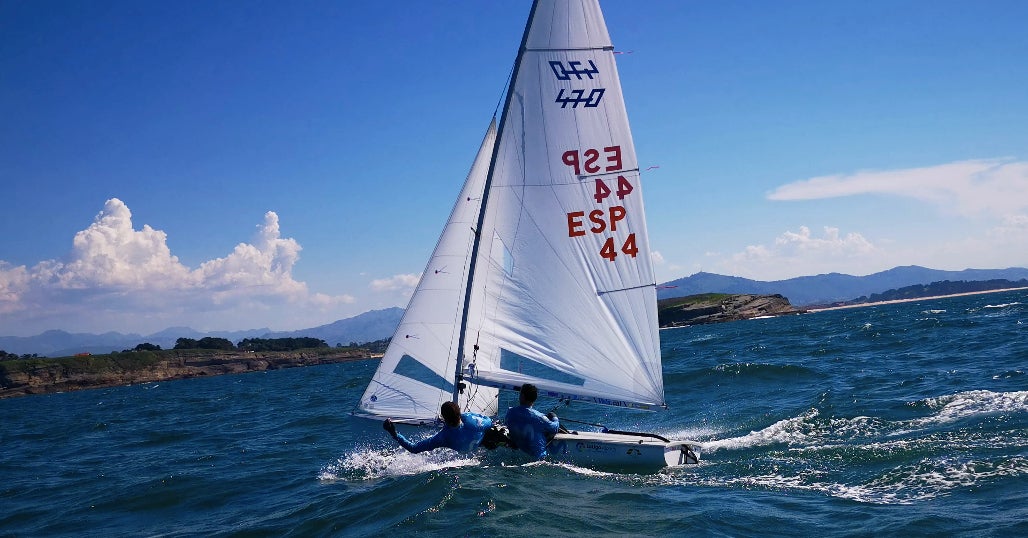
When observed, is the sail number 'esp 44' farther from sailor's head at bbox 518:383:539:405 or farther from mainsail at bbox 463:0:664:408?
sailor's head at bbox 518:383:539:405

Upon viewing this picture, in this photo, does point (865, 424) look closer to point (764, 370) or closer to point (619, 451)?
point (619, 451)

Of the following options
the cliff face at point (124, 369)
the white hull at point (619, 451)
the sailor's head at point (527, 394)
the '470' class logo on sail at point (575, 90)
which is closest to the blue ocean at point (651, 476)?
the white hull at point (619, 451)

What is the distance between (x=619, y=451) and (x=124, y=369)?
99.2 meters

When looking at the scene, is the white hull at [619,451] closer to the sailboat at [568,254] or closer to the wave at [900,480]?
the sailboat at [568,254]

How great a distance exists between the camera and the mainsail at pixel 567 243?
11565 mm

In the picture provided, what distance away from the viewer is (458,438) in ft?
38.8

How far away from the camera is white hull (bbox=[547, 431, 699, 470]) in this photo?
11562 millimetres

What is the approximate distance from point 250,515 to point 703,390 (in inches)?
628

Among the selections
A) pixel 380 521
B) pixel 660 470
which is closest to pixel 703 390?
pixel 660 470

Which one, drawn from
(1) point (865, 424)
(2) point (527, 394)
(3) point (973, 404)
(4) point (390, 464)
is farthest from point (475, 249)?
(3) point (973, 404)

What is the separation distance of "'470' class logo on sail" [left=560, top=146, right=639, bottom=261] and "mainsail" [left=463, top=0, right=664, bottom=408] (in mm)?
17

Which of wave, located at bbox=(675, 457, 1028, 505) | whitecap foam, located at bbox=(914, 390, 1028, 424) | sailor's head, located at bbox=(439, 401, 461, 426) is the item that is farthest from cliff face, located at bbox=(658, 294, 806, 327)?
sailor's head, located at bbox=(439, 401, 461, 426)

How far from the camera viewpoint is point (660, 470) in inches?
459

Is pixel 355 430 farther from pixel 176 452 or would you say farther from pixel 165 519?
pixel 176 452
